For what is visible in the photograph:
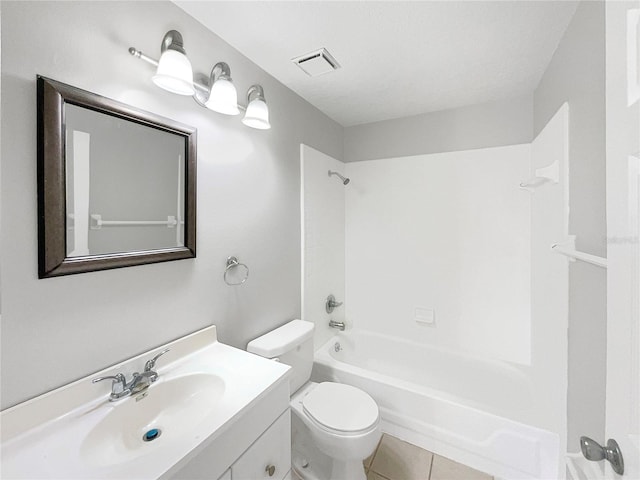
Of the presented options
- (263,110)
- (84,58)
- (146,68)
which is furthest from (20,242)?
(263,110)

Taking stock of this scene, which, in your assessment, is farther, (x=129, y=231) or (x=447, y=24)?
(x=447, y=24)

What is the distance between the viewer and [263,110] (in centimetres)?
137

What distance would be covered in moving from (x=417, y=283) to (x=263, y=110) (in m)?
1.86

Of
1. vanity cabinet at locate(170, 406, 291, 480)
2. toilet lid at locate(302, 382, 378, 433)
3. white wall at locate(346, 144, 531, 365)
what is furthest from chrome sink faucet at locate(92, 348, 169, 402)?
white wall at locate(346, 144, 531, 365)

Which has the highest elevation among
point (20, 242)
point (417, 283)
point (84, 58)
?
point (84, 58)

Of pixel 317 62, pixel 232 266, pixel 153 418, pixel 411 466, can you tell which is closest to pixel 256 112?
pixel 317 62

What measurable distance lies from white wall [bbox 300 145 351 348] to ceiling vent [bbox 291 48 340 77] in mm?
505

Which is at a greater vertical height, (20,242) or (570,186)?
(570,186)

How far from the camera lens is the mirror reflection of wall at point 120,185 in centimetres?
88

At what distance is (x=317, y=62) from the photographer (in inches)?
60.7

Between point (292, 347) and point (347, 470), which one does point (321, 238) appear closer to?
point (292, 347)

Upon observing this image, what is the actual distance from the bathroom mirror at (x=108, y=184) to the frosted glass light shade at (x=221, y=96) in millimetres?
150

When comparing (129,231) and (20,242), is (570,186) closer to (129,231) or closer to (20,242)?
(129,231)

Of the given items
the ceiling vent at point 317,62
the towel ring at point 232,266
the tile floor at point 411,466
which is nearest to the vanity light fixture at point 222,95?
the ceiling vent at point 317,62
